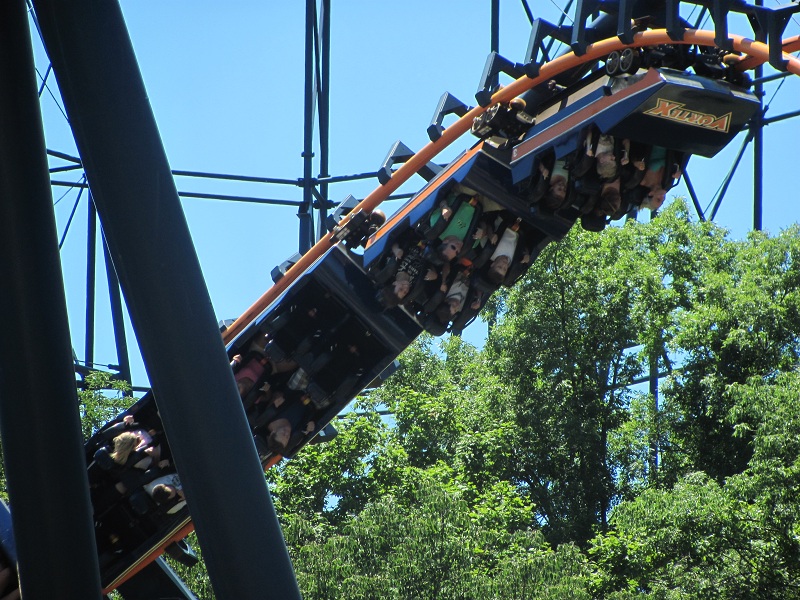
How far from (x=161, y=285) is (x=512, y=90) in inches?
128

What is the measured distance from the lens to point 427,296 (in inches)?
284

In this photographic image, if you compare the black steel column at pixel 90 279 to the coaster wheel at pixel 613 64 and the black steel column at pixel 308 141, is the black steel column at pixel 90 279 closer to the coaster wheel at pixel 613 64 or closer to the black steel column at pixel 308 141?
the black steel column at pixel 308 141

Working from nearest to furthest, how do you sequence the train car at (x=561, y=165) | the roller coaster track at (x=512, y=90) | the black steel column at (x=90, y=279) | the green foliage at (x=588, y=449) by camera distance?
the roller coaster track at (x=512, y=90)
the train car at (x=561, y=165)
the green foliage at (x=588, y=449)
the black steel column at (x=90, y=279)

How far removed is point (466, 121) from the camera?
22.9 ft

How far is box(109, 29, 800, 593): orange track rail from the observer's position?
5945 mm

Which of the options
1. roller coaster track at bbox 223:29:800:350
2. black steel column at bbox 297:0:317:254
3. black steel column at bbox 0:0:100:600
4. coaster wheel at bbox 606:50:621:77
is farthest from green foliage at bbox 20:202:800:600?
black steel column at bbox 0:0:100:600

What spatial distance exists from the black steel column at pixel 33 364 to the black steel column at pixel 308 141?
1231 centimetres

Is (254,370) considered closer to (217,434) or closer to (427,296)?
(427,296)

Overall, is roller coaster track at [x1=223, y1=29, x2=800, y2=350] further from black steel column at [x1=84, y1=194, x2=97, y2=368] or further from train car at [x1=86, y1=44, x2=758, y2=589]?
black steel column at [x1=84, y1=194, x2=97, y2=368]

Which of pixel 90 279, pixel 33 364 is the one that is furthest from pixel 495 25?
pixel 33 364

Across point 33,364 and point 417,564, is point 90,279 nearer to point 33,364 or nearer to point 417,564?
point 417,564

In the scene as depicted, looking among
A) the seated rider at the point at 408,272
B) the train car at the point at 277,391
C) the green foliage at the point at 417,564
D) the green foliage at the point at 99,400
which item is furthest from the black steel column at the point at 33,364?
the green foliage at the point at 99,400

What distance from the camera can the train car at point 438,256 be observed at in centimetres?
621

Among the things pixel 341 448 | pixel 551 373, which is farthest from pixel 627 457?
pixel 341 448
